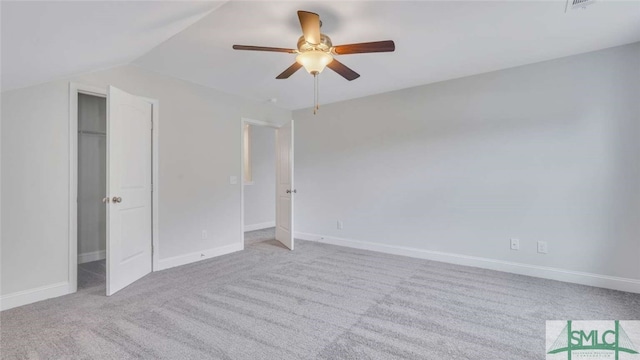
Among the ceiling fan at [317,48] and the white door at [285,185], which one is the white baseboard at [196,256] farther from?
the ceiling fan at [317,48]

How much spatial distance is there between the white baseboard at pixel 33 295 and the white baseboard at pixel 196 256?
0.91 m

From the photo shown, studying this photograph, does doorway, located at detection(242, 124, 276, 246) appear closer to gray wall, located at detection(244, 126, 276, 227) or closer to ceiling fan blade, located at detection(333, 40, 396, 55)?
gray wall, located at detection(244, 126, 276, 227)

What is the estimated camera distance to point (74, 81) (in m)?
2.78

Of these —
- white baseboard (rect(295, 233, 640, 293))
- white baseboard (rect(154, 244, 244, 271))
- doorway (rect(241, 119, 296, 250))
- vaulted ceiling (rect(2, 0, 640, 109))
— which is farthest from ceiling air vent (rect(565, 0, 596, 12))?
white baseboard (rect(154, 244, 244, 271))

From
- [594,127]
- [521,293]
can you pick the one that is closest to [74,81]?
[521,293]

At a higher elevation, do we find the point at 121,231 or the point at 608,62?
the point at 608,62

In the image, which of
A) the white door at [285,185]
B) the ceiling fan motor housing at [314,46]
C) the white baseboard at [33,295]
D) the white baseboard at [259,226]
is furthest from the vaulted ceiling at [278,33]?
the white baseboard at [259,226]

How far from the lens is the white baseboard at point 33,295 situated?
2.41 metres

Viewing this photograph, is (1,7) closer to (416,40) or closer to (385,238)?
(416,40)

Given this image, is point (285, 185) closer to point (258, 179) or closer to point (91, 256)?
point (258, 179)

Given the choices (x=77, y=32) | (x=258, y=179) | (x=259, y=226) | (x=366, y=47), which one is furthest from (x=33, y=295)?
(x=258, y=179)

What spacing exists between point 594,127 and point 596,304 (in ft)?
5.60

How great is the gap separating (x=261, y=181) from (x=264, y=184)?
0.35 ft

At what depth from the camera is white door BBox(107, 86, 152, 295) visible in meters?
2.74
